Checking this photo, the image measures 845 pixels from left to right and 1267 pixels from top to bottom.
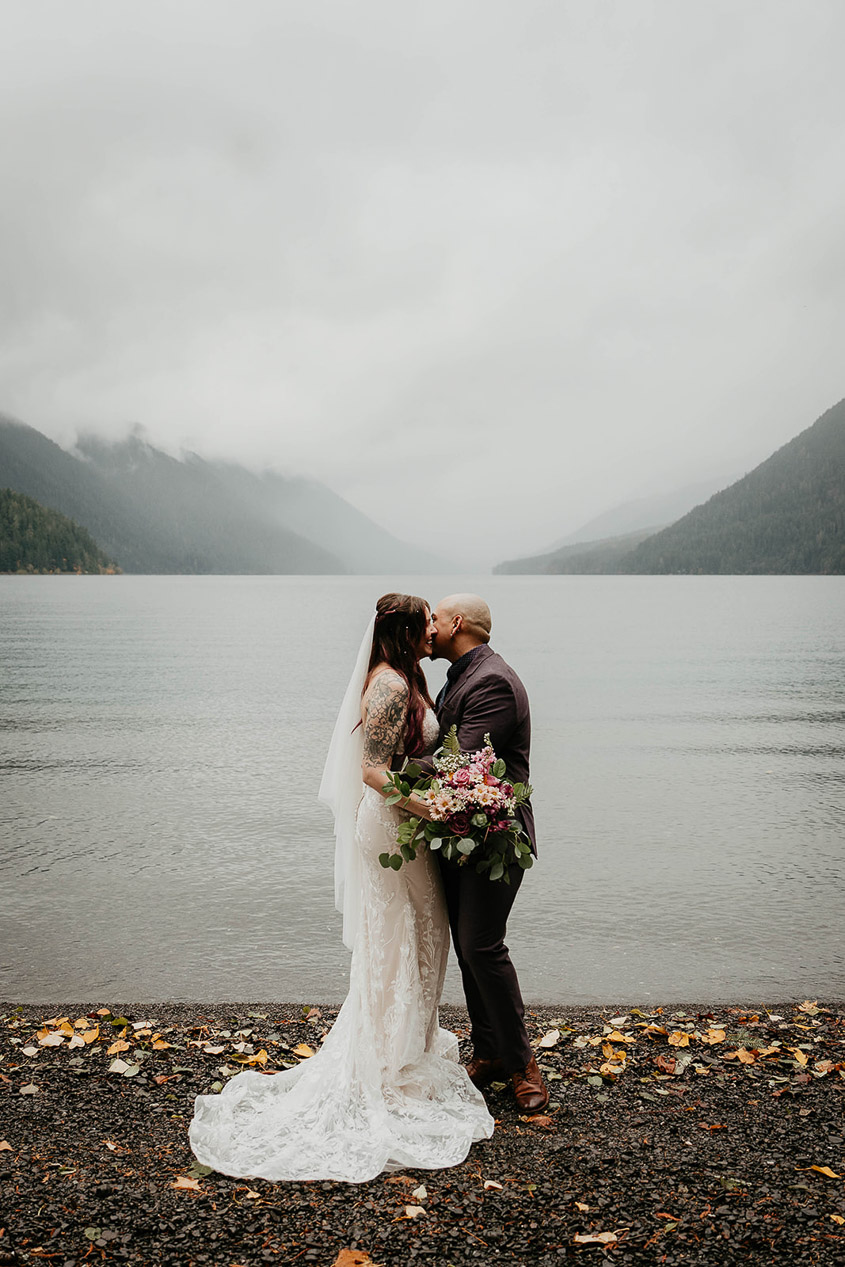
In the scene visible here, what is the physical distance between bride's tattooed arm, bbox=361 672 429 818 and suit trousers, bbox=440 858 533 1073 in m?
0.64

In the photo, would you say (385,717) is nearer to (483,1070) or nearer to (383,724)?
(383,724)

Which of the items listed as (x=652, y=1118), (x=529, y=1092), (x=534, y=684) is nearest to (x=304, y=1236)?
(x=529, y=1092)

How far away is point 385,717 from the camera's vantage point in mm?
5312

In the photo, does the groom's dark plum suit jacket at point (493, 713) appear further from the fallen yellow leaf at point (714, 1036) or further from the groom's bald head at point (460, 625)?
the fallen yellow leaf at point (714, 1036)

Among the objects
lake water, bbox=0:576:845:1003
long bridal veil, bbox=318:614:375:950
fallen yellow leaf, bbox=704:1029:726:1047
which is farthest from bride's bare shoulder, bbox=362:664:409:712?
lake water, bbox=0:576:845:1003

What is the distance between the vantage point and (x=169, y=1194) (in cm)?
456

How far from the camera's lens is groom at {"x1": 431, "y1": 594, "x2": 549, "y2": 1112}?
537cm

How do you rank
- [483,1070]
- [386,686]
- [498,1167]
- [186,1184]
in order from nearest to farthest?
[186,1184], [498,1167], [386,686], [483,1070]

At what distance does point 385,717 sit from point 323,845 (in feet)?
24.8

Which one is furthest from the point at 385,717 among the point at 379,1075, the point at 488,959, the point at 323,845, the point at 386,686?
the point at 323,845

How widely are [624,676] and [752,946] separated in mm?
→ 28339

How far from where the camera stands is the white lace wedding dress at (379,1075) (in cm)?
502

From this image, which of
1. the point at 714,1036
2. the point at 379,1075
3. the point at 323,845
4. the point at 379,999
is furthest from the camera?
the point at 323,845

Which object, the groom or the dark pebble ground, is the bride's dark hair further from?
the dark pebble ground
